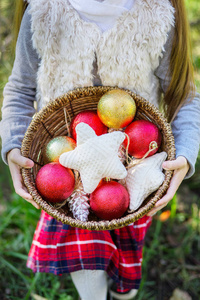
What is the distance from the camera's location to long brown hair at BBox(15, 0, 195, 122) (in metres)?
0.92

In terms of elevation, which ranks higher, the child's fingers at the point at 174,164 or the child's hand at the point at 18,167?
the child's fingers at the point at 174,164

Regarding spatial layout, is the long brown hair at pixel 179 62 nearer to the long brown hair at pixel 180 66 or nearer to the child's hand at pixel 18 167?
the long brown hair at pixel 180 66

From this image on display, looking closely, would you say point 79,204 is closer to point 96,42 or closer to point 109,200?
point 109,200

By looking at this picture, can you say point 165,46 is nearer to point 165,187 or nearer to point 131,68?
point 131,68

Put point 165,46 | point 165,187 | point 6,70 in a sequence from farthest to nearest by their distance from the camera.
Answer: point 6,70 → point 165,46 → point 165,187

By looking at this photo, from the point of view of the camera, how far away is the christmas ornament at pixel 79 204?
0.86m

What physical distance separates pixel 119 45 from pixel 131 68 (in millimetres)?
79

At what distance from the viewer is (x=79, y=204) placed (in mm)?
874

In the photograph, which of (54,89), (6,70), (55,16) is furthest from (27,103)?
(6,70)

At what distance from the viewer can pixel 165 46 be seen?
93 cm

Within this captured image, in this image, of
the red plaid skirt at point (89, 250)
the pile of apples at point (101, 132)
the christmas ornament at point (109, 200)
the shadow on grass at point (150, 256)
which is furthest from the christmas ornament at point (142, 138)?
the shadow on grass at point (150, 256)

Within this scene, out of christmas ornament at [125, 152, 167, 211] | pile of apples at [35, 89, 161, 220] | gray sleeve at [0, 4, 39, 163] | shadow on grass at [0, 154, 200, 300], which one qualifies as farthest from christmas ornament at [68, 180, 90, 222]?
shadow on grass at [0, 154, 200, 300]

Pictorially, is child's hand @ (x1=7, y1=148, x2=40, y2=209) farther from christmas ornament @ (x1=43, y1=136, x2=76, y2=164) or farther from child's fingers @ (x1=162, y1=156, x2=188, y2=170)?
child's fingers @ (x1=162, y1=156, x2=188, y2=170)

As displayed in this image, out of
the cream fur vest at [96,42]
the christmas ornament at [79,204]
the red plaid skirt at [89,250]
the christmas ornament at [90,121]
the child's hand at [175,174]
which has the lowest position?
the red plaid skirt at [89,250]
